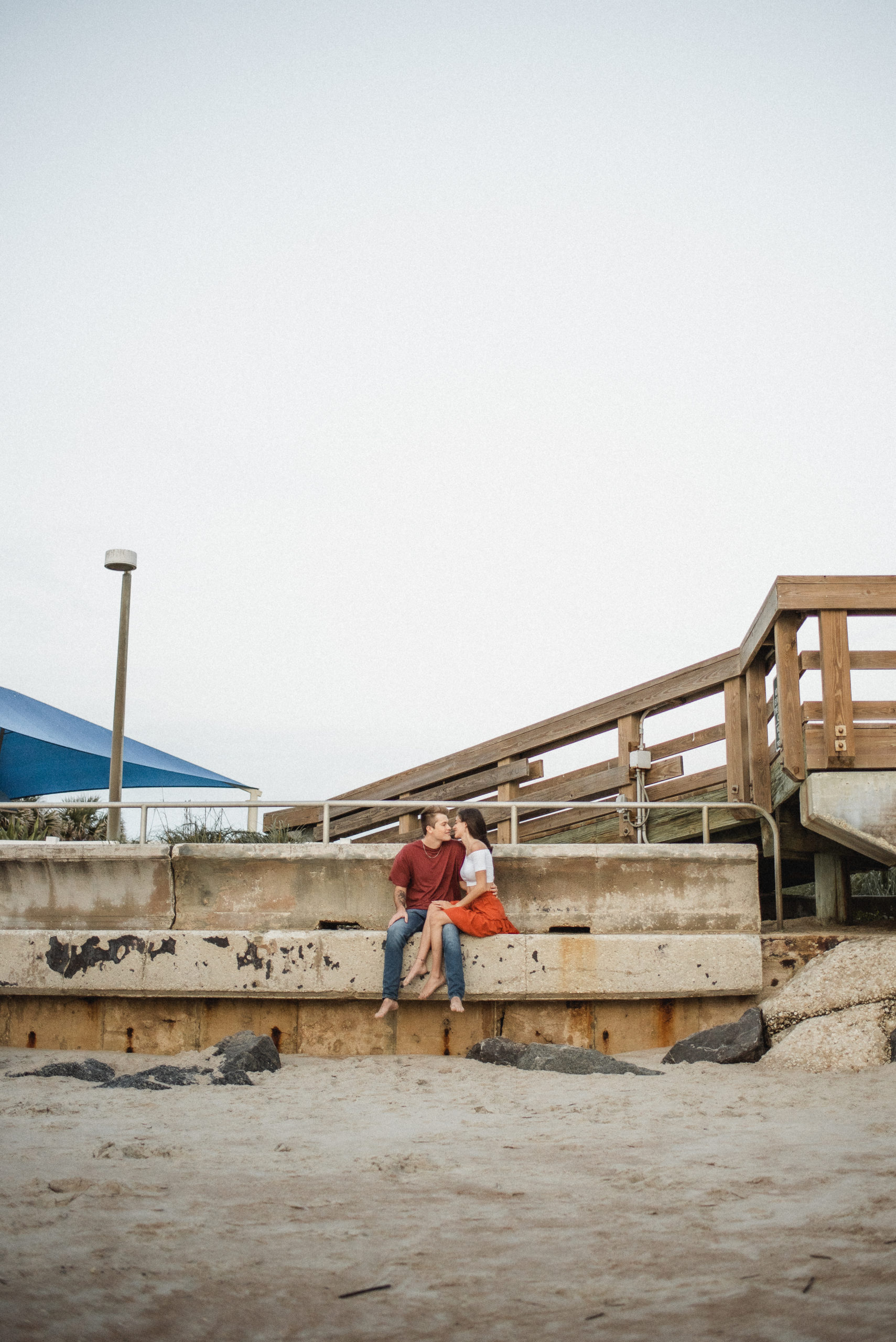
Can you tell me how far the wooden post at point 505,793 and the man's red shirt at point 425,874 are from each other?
236 cm

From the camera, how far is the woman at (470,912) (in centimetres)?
689

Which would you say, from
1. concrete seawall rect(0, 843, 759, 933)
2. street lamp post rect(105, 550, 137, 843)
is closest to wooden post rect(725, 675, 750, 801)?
concrete seawall rect(0, 843, 759, 933)

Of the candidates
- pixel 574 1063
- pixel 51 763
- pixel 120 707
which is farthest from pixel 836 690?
pixel 51 763

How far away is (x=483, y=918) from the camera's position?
22.9 feet

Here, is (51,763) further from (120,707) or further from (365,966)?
(365,966)

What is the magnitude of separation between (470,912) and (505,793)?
287 cm

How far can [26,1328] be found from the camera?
237cm

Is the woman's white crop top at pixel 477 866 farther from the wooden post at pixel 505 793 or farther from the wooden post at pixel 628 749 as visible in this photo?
the wooden post at pixel 505 793

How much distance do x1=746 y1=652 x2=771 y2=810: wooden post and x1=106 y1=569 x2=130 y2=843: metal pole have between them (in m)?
5.55

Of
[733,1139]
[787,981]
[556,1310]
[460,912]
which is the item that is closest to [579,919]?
[460,912]

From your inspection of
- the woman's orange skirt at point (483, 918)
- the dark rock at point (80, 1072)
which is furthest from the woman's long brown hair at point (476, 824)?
the dark rock at point (80, 1072)

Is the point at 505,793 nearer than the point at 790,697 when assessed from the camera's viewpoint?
No

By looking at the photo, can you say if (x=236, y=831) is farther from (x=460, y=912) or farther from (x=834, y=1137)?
(x=834, y=1137)

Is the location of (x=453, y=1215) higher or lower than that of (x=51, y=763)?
lower
